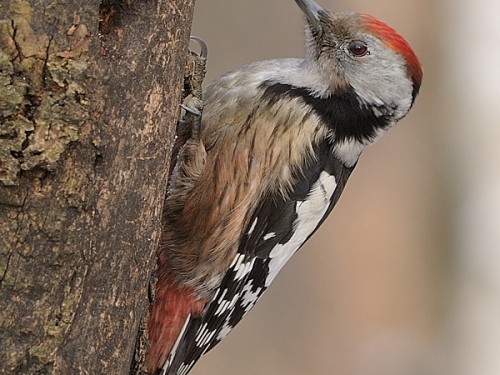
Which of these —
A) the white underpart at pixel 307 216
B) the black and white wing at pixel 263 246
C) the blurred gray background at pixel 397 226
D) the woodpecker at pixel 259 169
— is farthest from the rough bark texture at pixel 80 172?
the blurred gray background at pixel 397 226

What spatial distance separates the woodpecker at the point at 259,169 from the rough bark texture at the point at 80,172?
0.67 meters

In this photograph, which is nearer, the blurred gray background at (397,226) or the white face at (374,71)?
the white face at (374,71)

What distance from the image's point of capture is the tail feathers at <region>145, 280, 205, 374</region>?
2719 mm

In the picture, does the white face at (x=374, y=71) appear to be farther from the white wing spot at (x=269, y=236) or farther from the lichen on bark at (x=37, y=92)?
the lichen on bark at (x=37, y=92)

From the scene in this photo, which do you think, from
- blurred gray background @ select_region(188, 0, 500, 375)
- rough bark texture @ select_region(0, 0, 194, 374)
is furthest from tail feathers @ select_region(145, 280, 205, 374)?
blurred gray background @ select_region(188, 0, 500, 375)

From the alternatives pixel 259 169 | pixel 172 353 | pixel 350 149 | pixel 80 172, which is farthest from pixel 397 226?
pixel 80 172

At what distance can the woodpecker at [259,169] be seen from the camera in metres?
2.69

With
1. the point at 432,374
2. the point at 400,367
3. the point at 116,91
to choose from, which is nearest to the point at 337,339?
the point at 400,367

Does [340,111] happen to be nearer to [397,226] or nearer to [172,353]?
[172,353]

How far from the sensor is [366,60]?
2.97 meters

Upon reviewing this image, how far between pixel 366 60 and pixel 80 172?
152 cm

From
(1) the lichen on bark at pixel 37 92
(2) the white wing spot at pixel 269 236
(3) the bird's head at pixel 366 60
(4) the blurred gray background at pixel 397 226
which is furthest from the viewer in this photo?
(4) the blurred gray background at pixel 397 226

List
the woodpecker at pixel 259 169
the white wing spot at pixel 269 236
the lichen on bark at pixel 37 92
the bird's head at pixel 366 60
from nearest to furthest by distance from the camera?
1. the lichen on bark at pixel 37 92
2. the woodpecker at pixel 259 169
3. the white wing spot at pixel 269 236
4. the bird's head at pixel 366 60

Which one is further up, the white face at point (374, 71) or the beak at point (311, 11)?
the beak at point (311, 11)
